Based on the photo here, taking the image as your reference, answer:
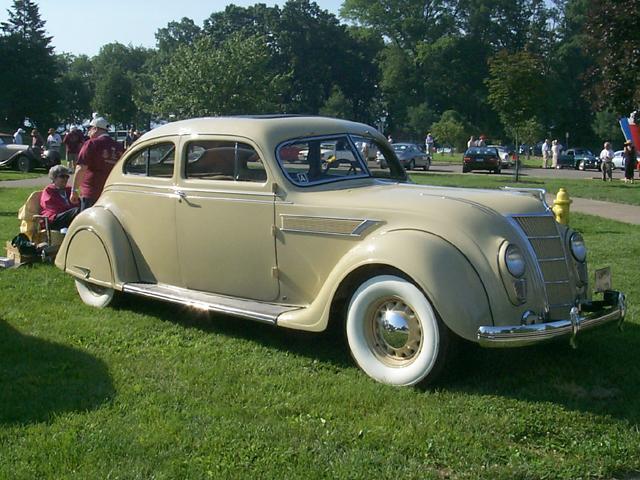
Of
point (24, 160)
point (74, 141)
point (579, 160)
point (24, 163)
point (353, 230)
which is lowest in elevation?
point (353, 230)

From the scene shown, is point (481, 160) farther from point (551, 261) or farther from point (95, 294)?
point (551, 261)

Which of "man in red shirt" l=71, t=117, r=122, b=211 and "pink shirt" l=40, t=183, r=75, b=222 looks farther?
"man in red shirt" l=71, t=117, r=122, b=211

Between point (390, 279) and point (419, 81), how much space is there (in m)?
80.1

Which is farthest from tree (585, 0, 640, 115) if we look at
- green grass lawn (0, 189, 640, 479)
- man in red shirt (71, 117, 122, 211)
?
green grass lawn (0, 189, 640, 479)

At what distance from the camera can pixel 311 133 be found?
6062mm

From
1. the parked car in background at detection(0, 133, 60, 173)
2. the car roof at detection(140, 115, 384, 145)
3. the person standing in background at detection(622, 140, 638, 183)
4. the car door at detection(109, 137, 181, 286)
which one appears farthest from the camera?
the person standing in background at detection(622, 140, 638, 183)

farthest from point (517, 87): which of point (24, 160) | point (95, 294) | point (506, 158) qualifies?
point (95, 294)

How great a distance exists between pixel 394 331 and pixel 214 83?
31660mm

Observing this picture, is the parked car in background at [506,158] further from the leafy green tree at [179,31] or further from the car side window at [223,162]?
the leafy green tree at [179,31]

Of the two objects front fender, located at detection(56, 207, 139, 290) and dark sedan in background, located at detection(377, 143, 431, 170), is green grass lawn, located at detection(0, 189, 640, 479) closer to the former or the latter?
front fender, located at detection(56, 207, 139, 290)

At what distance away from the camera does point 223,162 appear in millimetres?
6074

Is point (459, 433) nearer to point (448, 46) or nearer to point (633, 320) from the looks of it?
point (633, 320)

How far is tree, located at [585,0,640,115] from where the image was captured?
18.9 meters

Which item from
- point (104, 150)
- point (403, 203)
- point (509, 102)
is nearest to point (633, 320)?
point (403, 203)
